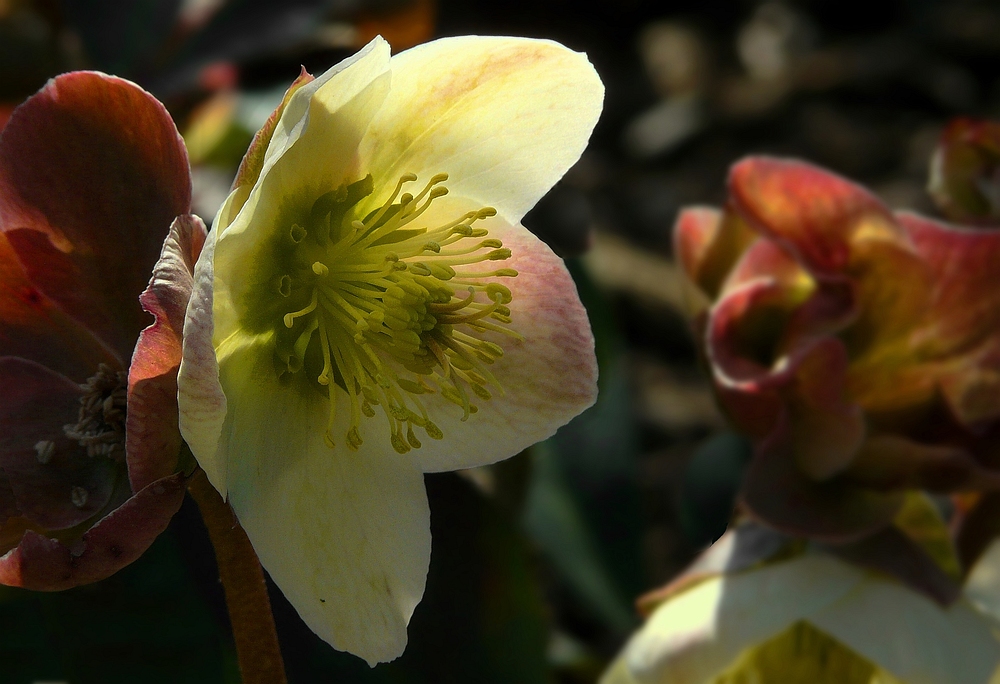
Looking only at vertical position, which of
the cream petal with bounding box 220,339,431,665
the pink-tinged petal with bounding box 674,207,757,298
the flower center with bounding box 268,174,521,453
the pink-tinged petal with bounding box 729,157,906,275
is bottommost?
the pink-tinged petal with bounding box 674,207,757,298

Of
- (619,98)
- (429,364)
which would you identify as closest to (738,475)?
(429,364)

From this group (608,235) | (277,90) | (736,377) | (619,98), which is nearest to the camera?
(736,377)

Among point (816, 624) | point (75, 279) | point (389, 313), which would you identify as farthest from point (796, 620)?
point (75, 279)

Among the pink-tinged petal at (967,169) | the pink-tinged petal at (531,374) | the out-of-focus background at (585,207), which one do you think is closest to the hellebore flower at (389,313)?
the pink-tinged petal at (531,374)

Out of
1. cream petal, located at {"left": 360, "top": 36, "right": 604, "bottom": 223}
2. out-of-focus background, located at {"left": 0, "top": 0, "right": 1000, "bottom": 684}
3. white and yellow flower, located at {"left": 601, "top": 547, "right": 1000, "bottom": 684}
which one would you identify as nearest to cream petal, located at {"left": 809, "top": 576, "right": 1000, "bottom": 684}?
white and yellow flower, located at {"left": 601, "top": 547, "right": 1000, "bottom": 684}

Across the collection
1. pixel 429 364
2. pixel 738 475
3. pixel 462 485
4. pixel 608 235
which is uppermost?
pixel 429 364

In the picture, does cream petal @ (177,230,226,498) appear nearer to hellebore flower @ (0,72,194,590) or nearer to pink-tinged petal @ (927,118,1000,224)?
hellebore flower @ (0,72,194,590)

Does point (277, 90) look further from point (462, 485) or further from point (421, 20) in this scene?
point (462, 485)

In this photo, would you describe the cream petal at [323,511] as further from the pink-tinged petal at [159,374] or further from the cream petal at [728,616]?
the cream petal at [728,616]
